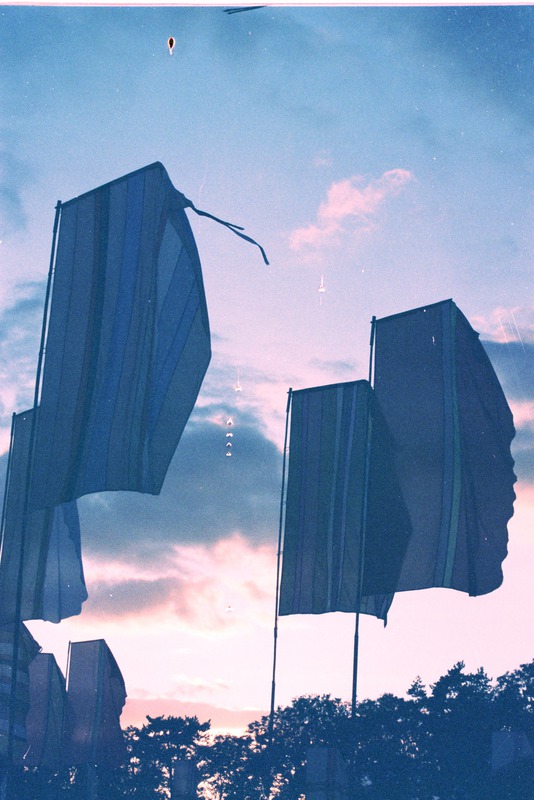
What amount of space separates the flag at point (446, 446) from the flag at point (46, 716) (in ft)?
45.4

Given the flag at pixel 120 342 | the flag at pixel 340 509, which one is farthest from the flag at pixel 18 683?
the flag at pixel 120 342

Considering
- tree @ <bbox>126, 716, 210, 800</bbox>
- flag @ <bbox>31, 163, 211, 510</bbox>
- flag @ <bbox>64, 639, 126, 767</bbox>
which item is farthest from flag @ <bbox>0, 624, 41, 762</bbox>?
tree @ <bbox>126, 716, 210, 800</bbox>

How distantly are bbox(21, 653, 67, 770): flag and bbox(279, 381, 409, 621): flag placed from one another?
11.5 m

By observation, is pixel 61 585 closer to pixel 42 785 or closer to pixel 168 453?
pixel 168 453

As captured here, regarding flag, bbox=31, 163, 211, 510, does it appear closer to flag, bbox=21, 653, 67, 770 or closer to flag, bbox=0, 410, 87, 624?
flag, bbox=0, 410, 87, 624

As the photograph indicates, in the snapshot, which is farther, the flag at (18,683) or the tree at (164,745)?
the tree at (164,745)

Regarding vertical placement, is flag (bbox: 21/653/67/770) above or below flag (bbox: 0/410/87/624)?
below

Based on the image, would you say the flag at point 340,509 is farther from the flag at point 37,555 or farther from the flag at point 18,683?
the flag at point 18,683

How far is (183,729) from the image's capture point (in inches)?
2911

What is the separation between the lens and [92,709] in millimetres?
32250

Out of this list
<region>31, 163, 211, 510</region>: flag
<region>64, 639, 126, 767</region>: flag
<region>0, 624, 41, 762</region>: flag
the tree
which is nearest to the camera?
<region>31, 163, 211, 510</region>: flag

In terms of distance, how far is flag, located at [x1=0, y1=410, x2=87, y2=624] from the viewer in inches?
864

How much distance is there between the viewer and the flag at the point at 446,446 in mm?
24188

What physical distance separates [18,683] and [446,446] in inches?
472
